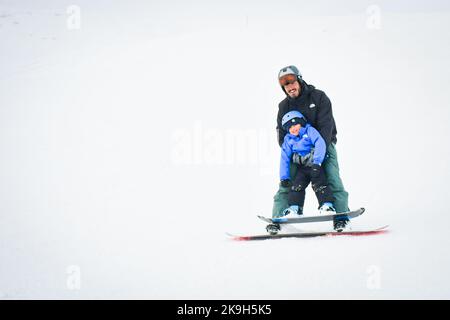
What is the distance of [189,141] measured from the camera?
537 inches

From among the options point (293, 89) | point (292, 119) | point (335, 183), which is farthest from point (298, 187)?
point (293, 89)

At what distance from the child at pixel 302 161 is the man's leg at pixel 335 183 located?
9 cm

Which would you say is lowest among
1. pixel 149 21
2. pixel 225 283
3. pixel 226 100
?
pixel 225 283

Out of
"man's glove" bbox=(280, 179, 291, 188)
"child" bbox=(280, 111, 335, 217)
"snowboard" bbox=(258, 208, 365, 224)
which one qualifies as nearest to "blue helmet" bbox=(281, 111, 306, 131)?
"child" bbox=(280, 111, 335, 217)

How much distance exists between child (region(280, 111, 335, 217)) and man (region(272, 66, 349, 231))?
0.27 feet

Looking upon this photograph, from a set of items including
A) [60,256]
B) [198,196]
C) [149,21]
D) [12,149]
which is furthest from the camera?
[149,21]

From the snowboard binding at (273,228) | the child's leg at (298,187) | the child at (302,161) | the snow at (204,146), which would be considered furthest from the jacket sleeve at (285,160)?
the snow at (204,146)

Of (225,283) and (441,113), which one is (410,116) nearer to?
(441,113)

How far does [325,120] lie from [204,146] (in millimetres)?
7022

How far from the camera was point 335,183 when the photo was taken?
643 centimetres

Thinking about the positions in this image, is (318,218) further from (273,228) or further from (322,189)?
(273,228)

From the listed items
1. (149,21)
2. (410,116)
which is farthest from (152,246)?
(149,21)

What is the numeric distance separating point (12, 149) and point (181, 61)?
27.1ft

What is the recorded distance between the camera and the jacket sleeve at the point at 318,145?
20.3 ft
